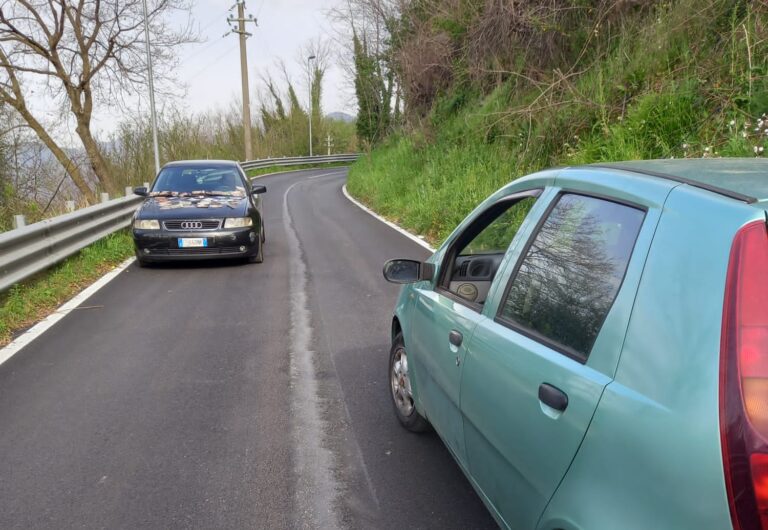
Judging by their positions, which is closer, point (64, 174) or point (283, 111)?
point (64, 174)

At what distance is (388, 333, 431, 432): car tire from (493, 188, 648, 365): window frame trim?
53.9 inches

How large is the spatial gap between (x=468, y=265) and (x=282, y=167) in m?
40.0

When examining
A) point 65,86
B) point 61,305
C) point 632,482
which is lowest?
point 61,305

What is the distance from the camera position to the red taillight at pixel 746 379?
128cm

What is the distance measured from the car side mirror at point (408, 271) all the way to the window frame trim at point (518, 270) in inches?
37.1

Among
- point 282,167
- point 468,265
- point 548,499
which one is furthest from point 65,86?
point 548,499

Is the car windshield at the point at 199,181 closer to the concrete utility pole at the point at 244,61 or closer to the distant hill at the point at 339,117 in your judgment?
the concrete utility pole at the point at 244,61

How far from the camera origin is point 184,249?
29.3 ft

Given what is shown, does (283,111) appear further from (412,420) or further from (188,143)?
(412,420)

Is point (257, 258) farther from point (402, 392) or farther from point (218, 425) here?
point (402, 392)

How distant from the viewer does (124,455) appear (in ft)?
11.5

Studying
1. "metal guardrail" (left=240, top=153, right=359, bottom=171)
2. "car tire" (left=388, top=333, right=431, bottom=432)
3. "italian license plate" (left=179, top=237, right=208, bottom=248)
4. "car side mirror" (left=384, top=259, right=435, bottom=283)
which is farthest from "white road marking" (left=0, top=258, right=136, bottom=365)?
"metal guardrail" (left=240, top=153, right=359, bottom=171)

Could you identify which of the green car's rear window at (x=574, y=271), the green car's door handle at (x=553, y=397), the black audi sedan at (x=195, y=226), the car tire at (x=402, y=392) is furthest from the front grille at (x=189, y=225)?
the green car's door handle at (x=553, y=397)

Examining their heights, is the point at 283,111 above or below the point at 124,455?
above
